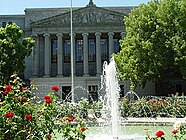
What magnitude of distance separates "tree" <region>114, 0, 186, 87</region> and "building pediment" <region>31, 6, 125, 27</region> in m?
12.5

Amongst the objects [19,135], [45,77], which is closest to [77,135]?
[19,135]

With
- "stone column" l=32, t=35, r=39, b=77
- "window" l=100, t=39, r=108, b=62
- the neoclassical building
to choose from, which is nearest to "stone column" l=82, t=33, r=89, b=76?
the neoclassical building

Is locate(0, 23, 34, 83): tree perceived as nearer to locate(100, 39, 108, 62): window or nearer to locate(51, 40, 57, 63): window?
locate(51, 40, 57, 63): window

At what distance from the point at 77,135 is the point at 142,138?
628 cm

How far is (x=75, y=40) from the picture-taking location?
1938 inches

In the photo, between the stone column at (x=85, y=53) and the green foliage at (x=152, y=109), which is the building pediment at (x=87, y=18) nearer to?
the stone column at (x=85, y=53)

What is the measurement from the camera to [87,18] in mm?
46938

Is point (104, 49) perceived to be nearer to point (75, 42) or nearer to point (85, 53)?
point (85, 53)

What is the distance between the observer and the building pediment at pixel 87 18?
46.3m

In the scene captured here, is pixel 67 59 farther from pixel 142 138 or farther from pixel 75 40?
pixel 142 138

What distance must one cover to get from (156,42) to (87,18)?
53.3ft

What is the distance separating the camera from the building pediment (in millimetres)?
46344

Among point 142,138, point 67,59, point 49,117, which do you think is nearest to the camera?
point 49,117

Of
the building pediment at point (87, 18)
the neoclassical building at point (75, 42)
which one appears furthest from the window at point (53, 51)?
the building pediment at point (87, 18)
